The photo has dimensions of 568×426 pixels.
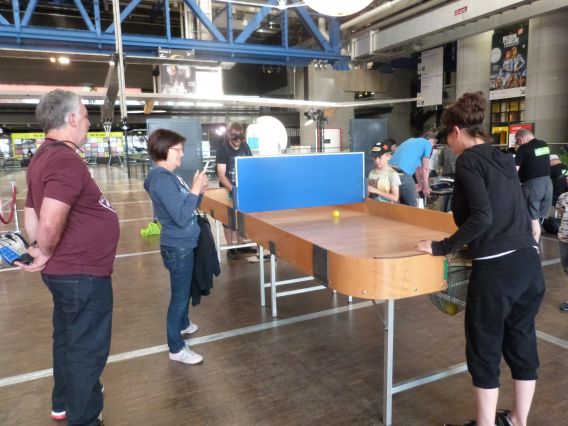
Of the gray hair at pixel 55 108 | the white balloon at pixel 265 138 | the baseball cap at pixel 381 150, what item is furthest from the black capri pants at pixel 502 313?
the white balloon at pixel 265 138

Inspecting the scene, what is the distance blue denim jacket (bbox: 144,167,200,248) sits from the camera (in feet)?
7.72

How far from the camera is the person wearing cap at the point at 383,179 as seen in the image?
3660mm

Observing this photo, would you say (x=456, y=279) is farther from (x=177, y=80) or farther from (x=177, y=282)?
(x=177, y=80)

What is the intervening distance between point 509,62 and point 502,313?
1039 cm

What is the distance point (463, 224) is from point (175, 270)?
64.5 inches

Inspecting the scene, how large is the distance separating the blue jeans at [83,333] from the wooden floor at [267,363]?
0.44m

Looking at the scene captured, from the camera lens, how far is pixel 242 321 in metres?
3.33

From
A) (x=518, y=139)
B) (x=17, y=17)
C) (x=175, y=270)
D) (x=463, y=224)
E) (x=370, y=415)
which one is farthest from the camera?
(x=17, y=17)

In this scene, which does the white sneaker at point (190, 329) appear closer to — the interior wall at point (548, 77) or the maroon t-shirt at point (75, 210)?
the maroon t-shirt at point (75, 210)

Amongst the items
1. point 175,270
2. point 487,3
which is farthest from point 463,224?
point 487,3

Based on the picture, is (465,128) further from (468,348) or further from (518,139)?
(518,139)

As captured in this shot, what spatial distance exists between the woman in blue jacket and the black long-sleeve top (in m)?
1.38

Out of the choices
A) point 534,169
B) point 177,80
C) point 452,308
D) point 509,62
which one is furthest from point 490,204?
point 509,62

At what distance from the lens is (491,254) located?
63.3 inches
